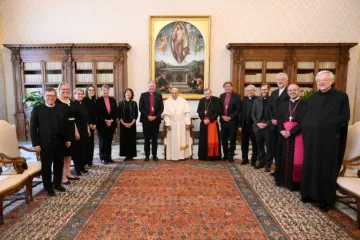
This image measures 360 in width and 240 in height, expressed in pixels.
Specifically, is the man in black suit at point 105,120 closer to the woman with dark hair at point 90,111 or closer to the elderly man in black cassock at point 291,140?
the woman with dark hair at point 90,111

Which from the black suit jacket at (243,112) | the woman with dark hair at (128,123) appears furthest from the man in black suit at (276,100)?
the woman with dark hair at (128,123)

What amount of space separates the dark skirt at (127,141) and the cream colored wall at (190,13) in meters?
3.30

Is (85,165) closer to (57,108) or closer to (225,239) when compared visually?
(57,108)

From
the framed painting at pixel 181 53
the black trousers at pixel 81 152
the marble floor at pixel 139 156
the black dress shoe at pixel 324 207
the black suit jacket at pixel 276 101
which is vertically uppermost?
the framed painting at pixel 181 53

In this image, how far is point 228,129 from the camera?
5570mm

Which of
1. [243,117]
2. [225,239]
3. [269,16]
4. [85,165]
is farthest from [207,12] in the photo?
[225,239]

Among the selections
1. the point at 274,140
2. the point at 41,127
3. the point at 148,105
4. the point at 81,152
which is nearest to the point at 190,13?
the point at 148,105

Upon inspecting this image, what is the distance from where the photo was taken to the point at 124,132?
5617 mm

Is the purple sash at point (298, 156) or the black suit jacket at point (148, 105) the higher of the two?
the black suit jacket at point (148, 105)

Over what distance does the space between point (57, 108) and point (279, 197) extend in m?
3.41

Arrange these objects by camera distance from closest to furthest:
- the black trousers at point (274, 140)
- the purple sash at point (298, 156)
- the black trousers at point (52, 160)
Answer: the black trousers at point (52, 160), the purple sash at point (298, 156), the black trousers at point (274, 140)

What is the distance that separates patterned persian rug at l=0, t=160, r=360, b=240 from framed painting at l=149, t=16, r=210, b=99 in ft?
13.6

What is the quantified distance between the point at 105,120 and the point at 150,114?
38.8 inches

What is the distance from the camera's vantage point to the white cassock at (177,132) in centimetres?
572
